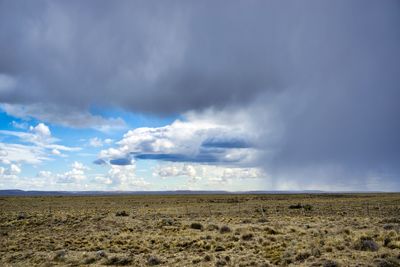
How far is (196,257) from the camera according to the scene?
18719mm

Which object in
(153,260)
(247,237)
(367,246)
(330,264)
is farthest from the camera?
(247,237)

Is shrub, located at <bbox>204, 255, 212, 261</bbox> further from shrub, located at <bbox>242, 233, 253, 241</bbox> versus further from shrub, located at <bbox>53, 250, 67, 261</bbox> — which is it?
shrub, located at <bbox>53, 250, 67, 261</bbox>

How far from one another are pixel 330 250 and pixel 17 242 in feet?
67.5

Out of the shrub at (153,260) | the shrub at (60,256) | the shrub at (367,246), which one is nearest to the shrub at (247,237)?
the shrub at (367,246)

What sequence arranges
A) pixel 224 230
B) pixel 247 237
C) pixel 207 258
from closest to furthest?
pixel 207 258
pixel 247 237
pixel 224 230

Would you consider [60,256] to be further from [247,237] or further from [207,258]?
[247,237]

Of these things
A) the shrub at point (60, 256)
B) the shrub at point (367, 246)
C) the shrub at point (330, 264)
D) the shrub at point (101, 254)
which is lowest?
the shrub at point (60, 256)

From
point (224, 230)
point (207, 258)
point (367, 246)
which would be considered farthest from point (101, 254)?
point (367, 246)

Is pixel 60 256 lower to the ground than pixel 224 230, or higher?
lower

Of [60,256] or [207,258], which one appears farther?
[60,256]

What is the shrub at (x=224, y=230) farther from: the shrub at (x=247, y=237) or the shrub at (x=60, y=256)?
the shrub at (x=60, y=256)

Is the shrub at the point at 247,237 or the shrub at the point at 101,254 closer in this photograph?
the shrub at the point at 101,254

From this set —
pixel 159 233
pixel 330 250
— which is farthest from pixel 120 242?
pixel 330 250

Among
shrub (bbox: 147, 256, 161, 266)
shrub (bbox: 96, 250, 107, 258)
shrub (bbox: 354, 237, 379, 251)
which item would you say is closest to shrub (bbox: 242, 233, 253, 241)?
shrub (bbox: 354, 237, 379, 251)
